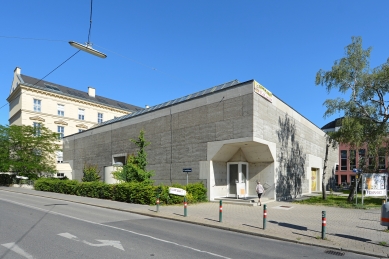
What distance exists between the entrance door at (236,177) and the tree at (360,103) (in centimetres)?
695

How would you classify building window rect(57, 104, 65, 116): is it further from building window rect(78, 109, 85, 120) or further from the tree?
the tree

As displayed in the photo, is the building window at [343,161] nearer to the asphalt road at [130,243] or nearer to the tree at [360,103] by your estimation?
the tree at [360,103]

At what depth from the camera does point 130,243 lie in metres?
8.15

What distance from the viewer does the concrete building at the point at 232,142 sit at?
65.1 feet

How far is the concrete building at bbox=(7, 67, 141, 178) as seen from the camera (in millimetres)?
48469

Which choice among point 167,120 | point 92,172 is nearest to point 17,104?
point 92,172

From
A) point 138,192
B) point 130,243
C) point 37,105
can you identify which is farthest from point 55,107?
point 130,243

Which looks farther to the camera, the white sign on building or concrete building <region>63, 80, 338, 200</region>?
concrete building <region>63, 80, 338, 200</region>

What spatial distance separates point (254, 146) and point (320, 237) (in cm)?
1168

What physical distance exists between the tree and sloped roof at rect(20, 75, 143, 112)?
140 ft

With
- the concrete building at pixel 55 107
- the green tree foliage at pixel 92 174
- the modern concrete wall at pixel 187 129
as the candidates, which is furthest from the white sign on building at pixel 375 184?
the concrete building at pixel 55 107

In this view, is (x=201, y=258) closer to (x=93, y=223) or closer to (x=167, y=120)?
(x=93, y=223)

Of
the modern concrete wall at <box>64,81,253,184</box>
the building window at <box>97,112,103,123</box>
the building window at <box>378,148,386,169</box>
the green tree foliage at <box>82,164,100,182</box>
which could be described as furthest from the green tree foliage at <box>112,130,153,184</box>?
the building window at <box>97,112,103,123</box>

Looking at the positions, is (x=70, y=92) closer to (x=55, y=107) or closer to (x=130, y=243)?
(x=55, y=107)
